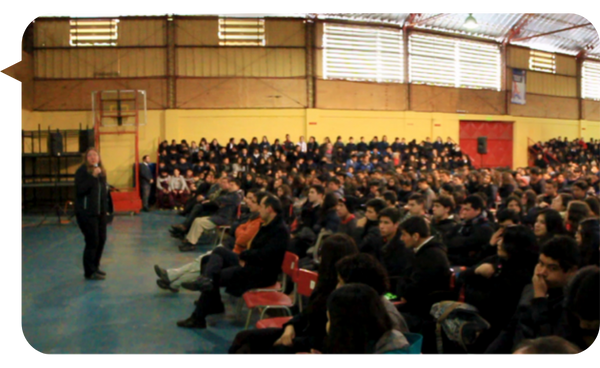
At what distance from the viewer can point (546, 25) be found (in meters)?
19.9

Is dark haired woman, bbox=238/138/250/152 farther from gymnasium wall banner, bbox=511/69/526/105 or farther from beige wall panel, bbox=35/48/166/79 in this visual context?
gymnasium wall banner, bbox=511/69/526/105

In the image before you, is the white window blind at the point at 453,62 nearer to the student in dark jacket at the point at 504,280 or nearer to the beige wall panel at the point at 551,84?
the beige wall panel at the point at 551,84

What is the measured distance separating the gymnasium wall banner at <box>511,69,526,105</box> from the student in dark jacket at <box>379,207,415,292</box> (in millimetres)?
19274

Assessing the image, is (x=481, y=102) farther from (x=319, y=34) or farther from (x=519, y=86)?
(x=319, y=34)

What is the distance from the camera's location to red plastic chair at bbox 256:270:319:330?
3.26 m

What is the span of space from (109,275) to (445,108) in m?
16.2

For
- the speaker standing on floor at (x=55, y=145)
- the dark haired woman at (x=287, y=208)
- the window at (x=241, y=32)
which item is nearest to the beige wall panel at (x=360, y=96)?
the window at (x=241, y=32)

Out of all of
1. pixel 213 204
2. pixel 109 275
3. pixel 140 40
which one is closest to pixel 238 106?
pixel 140 40

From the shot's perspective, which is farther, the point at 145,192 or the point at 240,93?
the point at 240,93

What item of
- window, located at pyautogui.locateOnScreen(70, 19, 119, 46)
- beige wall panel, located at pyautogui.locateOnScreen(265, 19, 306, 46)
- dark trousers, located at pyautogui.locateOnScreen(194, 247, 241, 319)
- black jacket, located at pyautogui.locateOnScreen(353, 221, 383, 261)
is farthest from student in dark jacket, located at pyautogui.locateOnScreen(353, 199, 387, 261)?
window, located at pyautogui.locateOnScreen(70, 19, 119, 46)

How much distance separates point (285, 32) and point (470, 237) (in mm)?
14059

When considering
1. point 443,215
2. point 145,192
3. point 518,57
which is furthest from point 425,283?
point 518,57

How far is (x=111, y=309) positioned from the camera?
4.87 metres

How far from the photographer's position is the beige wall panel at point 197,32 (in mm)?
16625
